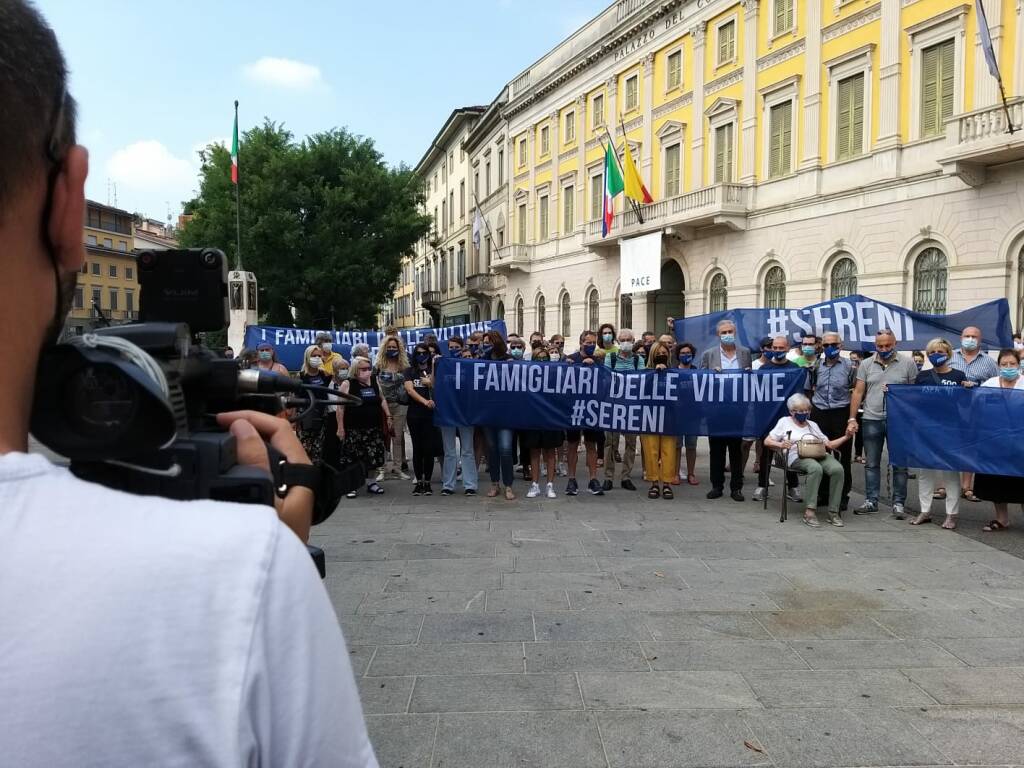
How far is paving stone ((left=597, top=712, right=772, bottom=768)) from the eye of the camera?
338cm

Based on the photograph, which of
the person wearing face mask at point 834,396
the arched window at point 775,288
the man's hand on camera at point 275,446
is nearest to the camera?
the man's hand on camera at point 275,446

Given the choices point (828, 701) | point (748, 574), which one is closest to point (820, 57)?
point (748, 574)

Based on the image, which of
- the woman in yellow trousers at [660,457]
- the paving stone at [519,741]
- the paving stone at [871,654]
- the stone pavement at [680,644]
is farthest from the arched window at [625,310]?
the paving stone at [519,741]

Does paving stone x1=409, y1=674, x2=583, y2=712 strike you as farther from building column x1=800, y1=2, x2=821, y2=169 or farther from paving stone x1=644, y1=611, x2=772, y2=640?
building column x1=800, y1=2, x2=821, y2=169

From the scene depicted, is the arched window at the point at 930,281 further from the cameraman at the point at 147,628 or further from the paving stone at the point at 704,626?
the cameraman at the point at 147,628

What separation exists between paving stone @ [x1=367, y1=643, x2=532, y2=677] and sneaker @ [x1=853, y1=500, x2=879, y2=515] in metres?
5.70

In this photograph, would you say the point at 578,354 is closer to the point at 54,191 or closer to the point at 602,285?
the point at 54,191

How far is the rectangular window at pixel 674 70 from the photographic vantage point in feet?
98.6

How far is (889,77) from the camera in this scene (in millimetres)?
21188

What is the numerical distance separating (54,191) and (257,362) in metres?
10.4

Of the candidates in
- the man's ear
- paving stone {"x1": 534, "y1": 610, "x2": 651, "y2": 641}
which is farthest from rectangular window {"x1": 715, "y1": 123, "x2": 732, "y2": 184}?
the man's ear

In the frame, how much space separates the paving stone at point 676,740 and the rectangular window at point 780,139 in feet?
79.3

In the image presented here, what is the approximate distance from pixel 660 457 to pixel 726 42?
2271 centimetres

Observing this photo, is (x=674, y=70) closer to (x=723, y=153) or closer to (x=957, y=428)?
(x=723, y=153)
